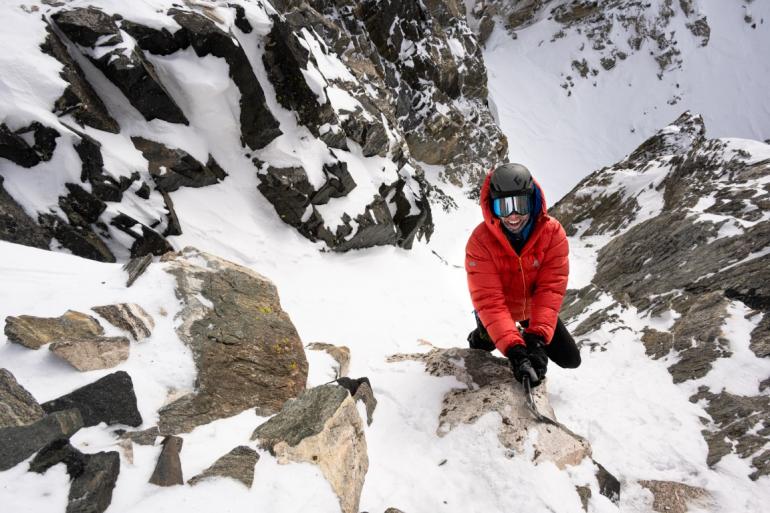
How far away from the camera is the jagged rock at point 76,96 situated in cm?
778

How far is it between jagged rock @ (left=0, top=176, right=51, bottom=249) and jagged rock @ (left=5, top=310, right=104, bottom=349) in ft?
14.0

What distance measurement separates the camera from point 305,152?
11.4 meters

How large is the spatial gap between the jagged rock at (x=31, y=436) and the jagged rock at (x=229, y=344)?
63cm

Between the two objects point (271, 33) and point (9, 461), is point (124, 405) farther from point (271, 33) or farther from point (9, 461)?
point (271, 33)

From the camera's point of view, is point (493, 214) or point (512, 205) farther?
point (493, 214)

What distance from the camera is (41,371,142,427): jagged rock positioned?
289 cm

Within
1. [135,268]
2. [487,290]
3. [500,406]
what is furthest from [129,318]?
[500,406]

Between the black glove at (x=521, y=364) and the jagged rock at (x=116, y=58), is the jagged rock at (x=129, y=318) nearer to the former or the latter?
the black glove at (x=521, y=364)

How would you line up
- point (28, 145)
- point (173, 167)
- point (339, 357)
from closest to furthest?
1. point (339, 357)
2. point (28, 145)
3. point (173, 167)

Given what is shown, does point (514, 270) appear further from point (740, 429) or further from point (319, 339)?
point (319, 339)

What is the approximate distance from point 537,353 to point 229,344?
316 cm

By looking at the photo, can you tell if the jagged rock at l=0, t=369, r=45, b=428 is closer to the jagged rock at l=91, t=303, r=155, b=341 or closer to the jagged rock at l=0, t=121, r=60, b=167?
the jagged rock at l=91, t=303, r=155, b=341

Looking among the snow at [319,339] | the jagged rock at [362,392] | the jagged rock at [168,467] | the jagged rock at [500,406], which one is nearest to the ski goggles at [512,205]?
the jagged rock at [500,406]

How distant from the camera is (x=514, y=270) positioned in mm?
4449
